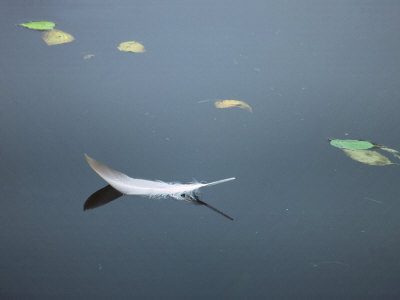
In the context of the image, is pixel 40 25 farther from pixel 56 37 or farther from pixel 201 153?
pixel 201 153

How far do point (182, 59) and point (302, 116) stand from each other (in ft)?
1.71

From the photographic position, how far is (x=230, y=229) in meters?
0.92

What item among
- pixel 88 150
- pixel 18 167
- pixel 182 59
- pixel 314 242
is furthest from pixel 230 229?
pixel 182 59

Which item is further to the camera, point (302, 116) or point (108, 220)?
point (302, 116)

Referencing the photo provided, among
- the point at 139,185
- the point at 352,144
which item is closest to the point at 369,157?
the point at 352,144

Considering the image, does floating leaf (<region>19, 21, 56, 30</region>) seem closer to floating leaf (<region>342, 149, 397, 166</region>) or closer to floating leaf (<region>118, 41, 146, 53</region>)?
floating leaf (<region>118, 41, 146, 53</region>)

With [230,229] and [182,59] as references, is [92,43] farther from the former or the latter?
[230,229]

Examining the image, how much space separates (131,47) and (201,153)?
26.5 inches

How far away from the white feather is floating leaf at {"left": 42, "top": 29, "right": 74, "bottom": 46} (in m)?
0.77

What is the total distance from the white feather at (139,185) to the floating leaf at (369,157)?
362 millimetres

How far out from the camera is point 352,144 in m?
1.18

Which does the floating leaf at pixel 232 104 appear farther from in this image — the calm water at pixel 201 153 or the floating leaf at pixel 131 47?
the floating leaf at pixel 131 47

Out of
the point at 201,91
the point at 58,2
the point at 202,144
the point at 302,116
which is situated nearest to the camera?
the point at 202,144

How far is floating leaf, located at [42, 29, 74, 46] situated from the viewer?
5.29 feet
